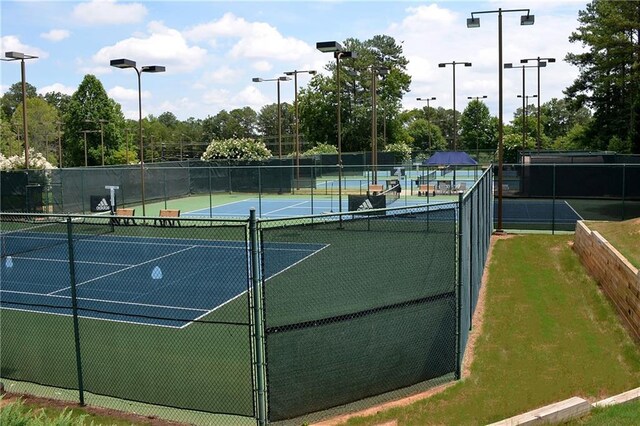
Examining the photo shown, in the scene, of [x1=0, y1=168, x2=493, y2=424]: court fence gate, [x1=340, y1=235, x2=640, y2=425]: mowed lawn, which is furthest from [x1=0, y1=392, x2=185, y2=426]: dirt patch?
[x1=340, y1=235, x2=640, y2=425]: mowed lawn

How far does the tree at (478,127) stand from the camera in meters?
99.8

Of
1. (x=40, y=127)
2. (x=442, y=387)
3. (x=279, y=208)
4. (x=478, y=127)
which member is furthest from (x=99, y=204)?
(x=478, y=127)

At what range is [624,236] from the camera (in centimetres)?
1631

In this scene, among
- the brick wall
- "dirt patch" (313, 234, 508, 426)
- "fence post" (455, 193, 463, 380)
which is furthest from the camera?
the brick wall

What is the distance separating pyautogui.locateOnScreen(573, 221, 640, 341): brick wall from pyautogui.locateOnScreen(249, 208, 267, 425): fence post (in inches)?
274

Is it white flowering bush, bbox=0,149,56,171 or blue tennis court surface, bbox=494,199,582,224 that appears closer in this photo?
blue tennis court surface, bbox=494,199,582,224

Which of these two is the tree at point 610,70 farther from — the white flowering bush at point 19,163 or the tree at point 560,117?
the tree at point 560,117

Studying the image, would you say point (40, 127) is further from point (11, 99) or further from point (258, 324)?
point (258, 324)

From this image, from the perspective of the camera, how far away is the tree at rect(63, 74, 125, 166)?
2995 inches

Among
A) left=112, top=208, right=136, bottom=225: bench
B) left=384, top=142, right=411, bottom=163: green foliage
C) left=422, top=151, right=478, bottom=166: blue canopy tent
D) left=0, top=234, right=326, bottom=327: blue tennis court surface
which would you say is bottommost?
left=0, top=234, right=326, bottom=327: blue tennis court surface

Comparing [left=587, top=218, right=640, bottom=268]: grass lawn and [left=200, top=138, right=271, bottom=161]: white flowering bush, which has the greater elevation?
[left=200, top=138, right=271, bottom=161]: white flowering bush

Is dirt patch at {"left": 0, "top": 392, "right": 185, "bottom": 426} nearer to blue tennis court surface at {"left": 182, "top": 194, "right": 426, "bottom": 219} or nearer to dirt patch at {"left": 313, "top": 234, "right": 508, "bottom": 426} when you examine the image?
dirt patch at {"left": 313, "top": 234, "right": 508, "bottom": 426}

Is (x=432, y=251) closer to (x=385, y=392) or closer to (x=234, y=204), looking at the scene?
(x=385, y=392)

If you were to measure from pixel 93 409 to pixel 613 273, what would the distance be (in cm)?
1057
